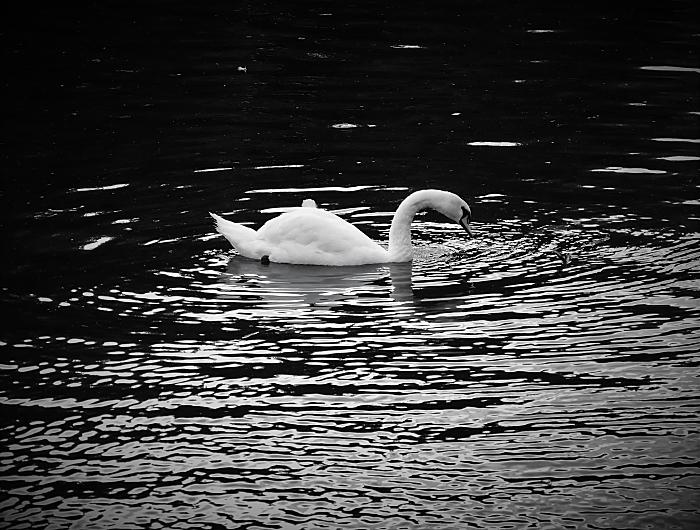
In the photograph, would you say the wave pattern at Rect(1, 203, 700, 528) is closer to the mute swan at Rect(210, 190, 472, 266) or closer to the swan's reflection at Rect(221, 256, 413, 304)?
the swan's reflection at Rect(221, 256, 413, 304)

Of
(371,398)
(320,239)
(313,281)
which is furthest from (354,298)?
(371,398)

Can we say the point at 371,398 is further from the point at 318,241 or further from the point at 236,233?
the point at 236,233

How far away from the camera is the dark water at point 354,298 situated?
9.13 metres

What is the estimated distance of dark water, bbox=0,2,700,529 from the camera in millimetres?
9133

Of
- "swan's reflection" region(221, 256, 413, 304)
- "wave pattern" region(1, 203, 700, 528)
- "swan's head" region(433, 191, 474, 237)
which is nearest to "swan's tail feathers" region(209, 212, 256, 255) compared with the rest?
"swan's reflection" region(221, 256, 413, 304)

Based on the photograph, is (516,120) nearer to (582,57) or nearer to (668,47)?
(582,57)

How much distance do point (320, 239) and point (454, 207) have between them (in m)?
1.80

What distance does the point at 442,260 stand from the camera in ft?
48.9

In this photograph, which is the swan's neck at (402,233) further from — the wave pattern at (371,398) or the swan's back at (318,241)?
the wave pattern at (371,398)

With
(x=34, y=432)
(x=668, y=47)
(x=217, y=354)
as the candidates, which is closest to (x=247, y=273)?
(x=217, y=354)

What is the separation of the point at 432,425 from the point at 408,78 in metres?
15.3

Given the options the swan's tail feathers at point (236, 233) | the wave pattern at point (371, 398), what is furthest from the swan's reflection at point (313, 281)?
the swan's tail feathers at point (236, 233)

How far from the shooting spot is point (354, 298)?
13.4 metres

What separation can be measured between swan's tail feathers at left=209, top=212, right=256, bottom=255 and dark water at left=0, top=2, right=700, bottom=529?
0.77ft
